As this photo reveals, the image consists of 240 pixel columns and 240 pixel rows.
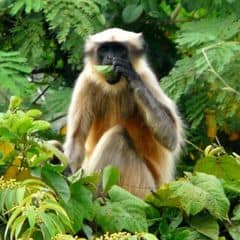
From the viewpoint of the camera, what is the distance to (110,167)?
19.7ft

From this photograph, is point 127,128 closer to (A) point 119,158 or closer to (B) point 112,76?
(A) point 119,158

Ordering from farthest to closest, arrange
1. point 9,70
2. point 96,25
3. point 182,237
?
point 96,25 → point 9,70 → point 182,237

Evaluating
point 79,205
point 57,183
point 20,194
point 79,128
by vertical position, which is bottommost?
point 79,128

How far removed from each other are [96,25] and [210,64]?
1.55 meters

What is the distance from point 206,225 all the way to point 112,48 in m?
2.32

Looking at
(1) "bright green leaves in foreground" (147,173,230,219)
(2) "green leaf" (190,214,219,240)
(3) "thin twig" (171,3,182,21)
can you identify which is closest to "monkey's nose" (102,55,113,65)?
(1) "bright green leaves in foreground" (147,173,230,219)

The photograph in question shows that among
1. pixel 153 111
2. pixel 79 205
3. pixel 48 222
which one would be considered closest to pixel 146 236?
pixel 48 222

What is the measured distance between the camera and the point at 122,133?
308 inches

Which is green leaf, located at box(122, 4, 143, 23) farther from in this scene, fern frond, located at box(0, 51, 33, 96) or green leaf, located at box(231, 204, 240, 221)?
green leaf, located at box(231, 204, 240, 221)

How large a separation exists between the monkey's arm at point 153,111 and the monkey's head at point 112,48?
8cm

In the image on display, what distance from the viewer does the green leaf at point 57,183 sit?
545cm

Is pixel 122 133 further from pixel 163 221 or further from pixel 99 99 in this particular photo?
pixel 163 221

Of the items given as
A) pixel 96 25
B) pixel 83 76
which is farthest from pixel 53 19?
pixel 83 76

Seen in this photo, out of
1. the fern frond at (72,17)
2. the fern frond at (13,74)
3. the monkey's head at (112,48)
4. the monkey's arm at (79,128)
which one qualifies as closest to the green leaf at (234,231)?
the monkey's head at (112,48)
